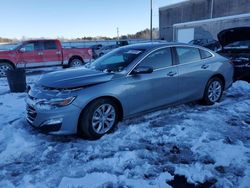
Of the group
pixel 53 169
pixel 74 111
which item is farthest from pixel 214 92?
pixel 53 169

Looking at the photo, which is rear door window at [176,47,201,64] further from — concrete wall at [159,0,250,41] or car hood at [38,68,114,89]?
concrete wall at [159,0,250,41]

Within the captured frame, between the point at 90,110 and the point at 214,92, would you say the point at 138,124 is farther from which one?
the point at 214,92

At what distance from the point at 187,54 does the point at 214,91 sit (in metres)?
1.29

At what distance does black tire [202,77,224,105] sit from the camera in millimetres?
6234

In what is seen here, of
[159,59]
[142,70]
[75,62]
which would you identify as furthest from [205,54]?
[75,62]

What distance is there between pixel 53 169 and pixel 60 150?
1.85 feet

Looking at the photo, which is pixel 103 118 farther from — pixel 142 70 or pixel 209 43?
pixel 209 43

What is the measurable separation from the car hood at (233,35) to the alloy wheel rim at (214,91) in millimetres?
2386

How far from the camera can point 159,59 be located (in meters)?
5.30

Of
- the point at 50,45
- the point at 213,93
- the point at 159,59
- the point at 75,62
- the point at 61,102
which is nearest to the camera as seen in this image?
the point at 61,102

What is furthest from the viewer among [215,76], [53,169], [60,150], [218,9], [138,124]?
[218,9]

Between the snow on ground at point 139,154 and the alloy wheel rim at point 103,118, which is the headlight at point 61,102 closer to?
the alloy wheel rim at point 103,118

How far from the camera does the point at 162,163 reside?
378cm

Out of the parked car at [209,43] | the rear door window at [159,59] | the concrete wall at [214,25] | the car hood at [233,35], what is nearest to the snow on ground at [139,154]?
the rear door window at [159,59]
